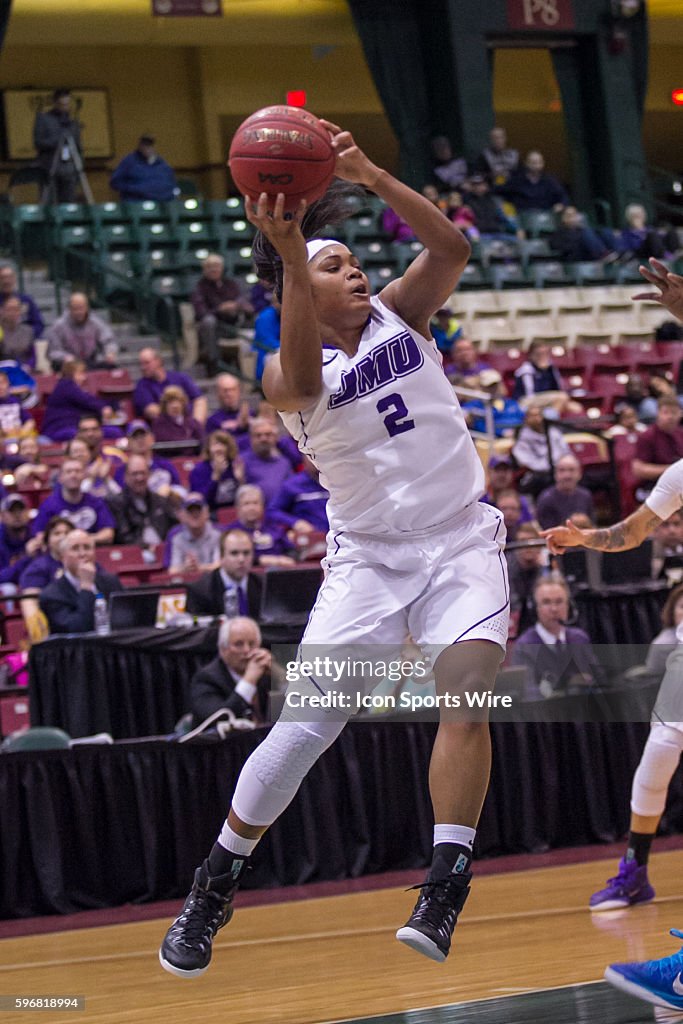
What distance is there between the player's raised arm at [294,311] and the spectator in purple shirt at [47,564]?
5480mm

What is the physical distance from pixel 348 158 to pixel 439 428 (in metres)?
0.73

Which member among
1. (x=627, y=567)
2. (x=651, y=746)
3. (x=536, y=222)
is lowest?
(x=627, y=567)

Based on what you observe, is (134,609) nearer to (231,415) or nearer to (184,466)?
(184,466)

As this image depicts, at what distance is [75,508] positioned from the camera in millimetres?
9742

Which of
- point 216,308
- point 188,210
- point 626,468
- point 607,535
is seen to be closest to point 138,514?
point 626,468

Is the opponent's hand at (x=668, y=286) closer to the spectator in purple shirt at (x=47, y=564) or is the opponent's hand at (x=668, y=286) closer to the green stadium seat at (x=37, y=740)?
the green stadium seat at (x=37, y=740)

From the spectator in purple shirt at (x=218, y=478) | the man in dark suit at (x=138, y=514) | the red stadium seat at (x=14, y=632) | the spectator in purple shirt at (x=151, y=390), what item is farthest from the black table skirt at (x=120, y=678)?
the spectator in purple shirt at (x=151, y=390)

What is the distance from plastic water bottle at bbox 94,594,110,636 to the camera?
8.64 meters

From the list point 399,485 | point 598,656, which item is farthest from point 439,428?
point 598,656

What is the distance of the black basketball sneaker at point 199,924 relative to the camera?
3.75 m

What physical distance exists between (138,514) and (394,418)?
21.0 ft

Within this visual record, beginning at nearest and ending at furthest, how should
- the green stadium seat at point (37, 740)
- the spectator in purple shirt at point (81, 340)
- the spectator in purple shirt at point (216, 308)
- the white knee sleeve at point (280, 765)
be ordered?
the white knee sleeve at point (280, 765)
the green stadium seat at point (37, 740)
the spectator in purple shirt at point (81, 340)
the spectator in purple shirt at point (216, 308)

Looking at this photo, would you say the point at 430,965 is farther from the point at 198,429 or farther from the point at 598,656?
the point at 198,429

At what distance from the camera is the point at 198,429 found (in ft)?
38.7
